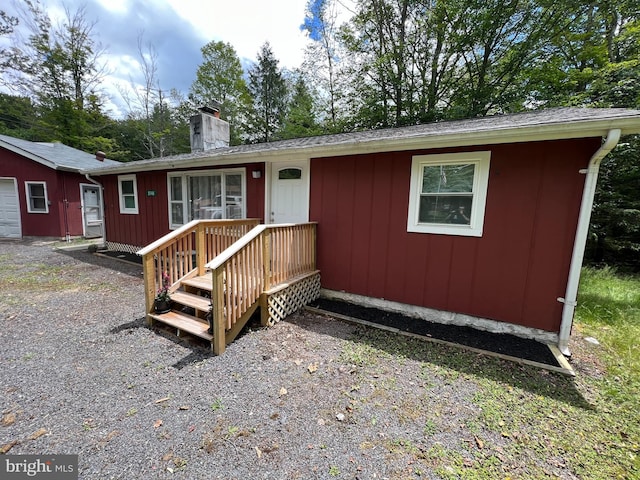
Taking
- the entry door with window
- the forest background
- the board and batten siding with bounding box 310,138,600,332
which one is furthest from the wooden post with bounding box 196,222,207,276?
the entry door with window

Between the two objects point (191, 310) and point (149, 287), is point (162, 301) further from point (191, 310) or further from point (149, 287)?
point (191, 310)

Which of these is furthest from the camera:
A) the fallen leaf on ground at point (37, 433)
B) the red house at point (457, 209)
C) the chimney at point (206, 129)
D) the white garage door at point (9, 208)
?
the white garage door at point (9, 208)

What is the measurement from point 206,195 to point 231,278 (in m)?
3.85

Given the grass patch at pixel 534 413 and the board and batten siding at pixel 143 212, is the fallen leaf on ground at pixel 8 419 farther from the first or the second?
the board and batten siding at pixel 143 212

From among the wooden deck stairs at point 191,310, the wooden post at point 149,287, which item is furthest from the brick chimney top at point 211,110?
the wooden post at point 149,287

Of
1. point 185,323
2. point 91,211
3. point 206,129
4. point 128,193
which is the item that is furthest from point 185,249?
point 91,211

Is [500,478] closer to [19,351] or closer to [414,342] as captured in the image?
[414,342]

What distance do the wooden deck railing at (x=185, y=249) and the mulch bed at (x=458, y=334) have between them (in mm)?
1973

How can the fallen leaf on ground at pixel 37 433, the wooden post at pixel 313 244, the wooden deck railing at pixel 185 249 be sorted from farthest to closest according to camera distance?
the wooden post at pixel 313 244, the wooden deck railing at pixel 185 249, the fallen leaf on ground at pixel 37 433

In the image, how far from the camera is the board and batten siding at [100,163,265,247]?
6.87 metres

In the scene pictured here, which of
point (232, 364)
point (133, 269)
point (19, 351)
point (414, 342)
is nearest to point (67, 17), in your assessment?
point (133, 269)

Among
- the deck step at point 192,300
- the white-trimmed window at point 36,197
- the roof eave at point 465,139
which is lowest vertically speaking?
the deck step at point 192,300

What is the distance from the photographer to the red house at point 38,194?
9.41 meters

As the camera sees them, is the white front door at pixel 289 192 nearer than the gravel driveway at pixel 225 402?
No
